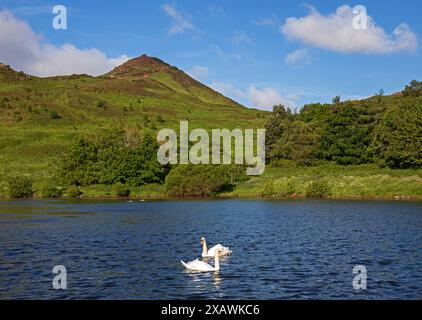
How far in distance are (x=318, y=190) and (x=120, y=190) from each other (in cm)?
4668

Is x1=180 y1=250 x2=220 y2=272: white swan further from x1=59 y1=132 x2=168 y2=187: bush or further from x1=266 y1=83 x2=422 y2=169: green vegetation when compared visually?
x1=59 y1=132 x2=168 y2=187: bush

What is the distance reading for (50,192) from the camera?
130m

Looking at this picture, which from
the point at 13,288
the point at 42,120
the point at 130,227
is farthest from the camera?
the point at 42,120

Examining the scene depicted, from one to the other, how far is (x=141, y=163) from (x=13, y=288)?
10592 centimetres

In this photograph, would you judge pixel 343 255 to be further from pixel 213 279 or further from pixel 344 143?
pixel 344 143

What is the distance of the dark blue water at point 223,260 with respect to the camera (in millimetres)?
28812

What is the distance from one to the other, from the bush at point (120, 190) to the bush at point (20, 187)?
19.7 metres

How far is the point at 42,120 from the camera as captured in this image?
197875 mm

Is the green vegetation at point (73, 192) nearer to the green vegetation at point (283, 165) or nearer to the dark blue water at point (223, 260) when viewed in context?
the green vegetation at point (283, 165)

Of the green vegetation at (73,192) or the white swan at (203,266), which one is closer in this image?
the white swan at (203,266)

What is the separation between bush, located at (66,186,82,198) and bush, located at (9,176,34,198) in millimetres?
8870

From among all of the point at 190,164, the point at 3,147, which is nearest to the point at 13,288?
the point at 190,164

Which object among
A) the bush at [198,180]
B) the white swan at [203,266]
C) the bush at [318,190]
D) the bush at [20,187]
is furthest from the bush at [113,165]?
the white swan at [203,266]
